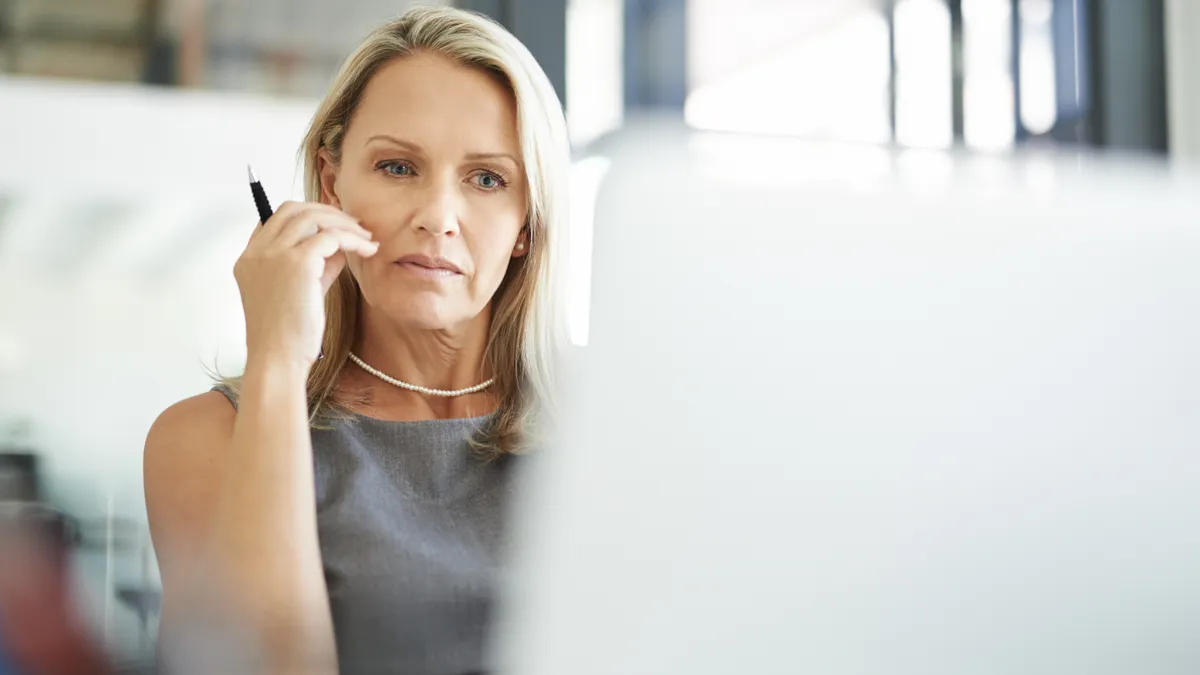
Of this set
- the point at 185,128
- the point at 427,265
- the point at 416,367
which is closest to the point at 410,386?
the point at 416,367

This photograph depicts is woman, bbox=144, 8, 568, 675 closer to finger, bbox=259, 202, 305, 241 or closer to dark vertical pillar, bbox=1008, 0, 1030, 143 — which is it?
finger, bbox=259, 202, 305, 241

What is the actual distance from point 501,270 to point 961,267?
0.71 m

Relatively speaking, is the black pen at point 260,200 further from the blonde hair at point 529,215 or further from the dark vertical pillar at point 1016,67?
the dark vertical pillar at point 1016,67

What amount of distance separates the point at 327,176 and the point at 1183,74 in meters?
2.80

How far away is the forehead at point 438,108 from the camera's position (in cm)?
103

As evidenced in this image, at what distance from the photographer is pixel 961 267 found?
0.42 metres

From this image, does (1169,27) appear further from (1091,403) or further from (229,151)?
(1091,403)

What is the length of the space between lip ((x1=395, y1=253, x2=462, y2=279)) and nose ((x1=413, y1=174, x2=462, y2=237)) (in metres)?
0.02

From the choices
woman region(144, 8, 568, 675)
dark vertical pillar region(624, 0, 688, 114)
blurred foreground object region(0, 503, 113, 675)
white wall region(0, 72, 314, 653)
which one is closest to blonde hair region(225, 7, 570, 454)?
woman region(144, 8, 568, 675)

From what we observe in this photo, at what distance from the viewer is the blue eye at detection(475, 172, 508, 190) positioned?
1.06 meters

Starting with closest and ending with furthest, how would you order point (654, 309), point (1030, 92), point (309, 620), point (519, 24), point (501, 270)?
1. point (654, 309)
2. point (309, 620)
3. point (501, 270)
4. point (519, 24)
5. point (1030, 92)

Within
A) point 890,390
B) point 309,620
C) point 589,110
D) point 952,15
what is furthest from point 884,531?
point 952,15

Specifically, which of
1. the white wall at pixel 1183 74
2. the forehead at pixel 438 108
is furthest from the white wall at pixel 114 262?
the white wall at pixel 1183 74

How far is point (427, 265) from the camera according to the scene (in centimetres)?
101
